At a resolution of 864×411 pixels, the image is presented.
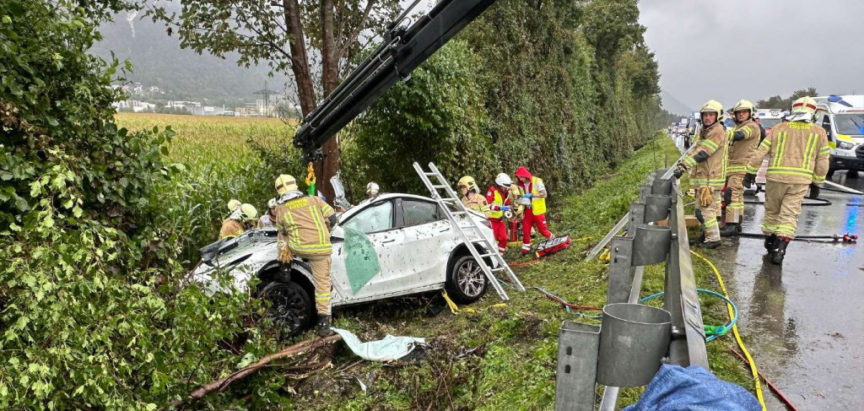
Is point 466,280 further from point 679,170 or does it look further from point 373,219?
point 679,170

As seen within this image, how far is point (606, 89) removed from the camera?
2764 cm

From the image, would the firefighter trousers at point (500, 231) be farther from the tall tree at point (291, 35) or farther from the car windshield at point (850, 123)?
the car windshield at point (850, 123)

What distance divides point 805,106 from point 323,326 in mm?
6594

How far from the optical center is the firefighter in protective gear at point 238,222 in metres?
7.36

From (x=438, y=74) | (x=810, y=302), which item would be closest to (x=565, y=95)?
(x=438, y=74)

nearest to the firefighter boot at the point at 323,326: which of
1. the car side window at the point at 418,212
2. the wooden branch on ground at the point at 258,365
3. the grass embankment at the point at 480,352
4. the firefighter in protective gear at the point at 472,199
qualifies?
the wooden branch on ground at the point at 258,365

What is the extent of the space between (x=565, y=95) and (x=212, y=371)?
16.6 metres

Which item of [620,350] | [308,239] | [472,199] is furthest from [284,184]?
[620,350]

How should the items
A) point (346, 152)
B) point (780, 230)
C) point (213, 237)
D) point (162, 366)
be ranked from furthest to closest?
1. point (346, 152)
2. point (213, 237)
3. point (780, 230)
4. point (162, 366)

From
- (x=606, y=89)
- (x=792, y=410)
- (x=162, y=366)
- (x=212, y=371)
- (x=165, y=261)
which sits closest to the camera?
(x=792, y=410)

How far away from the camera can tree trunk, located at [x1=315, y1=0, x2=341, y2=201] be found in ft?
31.5

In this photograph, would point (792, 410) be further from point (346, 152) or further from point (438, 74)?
point (346, 152)

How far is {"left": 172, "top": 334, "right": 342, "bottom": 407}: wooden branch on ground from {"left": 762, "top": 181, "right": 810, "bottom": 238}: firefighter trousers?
17.7 ft

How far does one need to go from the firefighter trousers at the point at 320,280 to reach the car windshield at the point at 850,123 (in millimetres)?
16753
